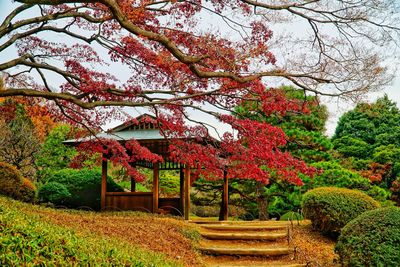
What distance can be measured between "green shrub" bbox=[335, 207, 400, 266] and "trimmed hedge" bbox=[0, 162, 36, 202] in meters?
8.79

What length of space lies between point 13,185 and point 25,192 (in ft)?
1.39

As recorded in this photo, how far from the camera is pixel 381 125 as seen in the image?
23.6 m

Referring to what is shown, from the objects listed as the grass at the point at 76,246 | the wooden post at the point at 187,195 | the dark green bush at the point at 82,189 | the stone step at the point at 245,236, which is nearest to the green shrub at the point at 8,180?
the dark green bush at the point at 82,189

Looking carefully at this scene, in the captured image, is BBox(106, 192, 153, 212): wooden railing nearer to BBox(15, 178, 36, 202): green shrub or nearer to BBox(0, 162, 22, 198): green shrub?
BBox(15, 178, 36, 202): green shrub

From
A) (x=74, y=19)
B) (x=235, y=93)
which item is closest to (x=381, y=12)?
(x=235, y=93)

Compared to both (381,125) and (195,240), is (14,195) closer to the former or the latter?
(195,240)

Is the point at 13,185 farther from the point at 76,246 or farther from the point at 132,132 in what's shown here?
the point at 76,246

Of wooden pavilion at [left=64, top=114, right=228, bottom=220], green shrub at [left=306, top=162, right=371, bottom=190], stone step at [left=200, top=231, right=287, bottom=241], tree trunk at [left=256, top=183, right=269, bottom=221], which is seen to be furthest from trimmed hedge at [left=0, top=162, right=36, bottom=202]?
green shrub at [left=306, top=162, right=371, bottom=190]

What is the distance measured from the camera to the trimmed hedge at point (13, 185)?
40.3 ft

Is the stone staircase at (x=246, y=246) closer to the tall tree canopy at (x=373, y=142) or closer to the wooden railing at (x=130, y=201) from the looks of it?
the wooden railing at (x=130, y=201)

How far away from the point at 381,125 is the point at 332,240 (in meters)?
15.0

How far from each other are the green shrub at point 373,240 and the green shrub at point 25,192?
880cm

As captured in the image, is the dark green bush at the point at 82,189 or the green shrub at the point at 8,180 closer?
the green shrub at the point at 8,180

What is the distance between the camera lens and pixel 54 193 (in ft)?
45.8
